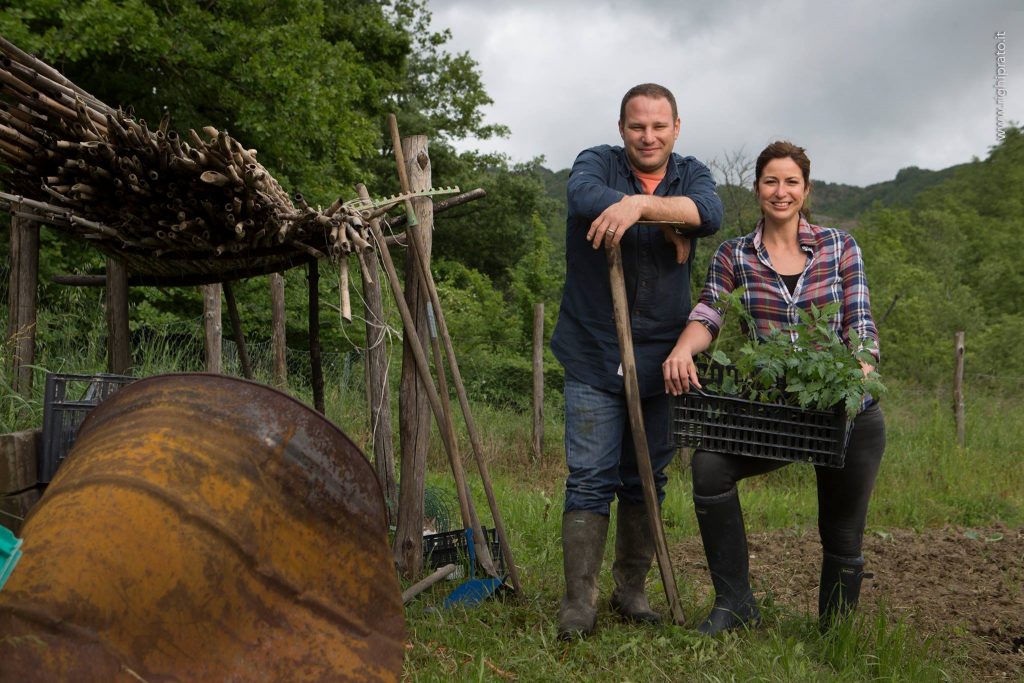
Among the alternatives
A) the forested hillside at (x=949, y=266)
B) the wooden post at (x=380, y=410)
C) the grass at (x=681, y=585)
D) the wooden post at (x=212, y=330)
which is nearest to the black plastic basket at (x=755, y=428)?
the grass at (x=681, y=585)

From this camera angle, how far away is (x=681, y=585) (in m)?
4.84

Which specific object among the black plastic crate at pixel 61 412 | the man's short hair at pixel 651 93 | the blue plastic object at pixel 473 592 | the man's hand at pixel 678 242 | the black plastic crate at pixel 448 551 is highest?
the man's short hair at pixel 651 93

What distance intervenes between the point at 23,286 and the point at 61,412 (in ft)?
3.68

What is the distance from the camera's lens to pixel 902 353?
1967cm

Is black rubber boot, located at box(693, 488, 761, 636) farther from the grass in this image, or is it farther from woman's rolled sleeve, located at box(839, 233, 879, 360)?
woman's rolled sleeve, located at box(839, 233, 879, 360)

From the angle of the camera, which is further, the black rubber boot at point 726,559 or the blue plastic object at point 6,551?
the black rubber boot at point 726,559

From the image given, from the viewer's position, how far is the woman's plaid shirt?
3613 mm

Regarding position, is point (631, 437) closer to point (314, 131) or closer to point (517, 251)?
point (314, 131)

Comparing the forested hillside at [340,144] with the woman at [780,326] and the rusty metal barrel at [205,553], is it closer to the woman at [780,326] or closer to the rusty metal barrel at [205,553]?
the woman at [780,326]

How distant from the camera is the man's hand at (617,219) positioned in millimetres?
3498

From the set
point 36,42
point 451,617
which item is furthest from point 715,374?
point 36,42

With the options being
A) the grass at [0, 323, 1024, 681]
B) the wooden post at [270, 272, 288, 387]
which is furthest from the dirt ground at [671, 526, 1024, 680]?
the wooden post at [270, 272, 288, 387]

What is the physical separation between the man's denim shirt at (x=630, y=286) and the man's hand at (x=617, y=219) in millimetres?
195

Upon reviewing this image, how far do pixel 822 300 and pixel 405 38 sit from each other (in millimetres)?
18147
